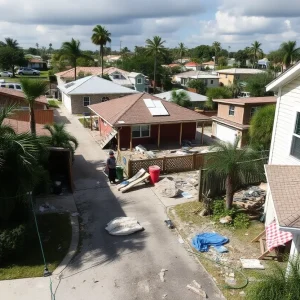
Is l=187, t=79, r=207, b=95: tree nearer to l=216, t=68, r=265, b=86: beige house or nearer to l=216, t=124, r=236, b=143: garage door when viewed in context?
l=216, t=68, r=265, b=86: beige house

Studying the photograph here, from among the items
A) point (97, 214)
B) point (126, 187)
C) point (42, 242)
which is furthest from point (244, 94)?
point (42, 242)

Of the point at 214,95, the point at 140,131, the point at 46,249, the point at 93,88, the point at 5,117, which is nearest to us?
the point at 5,117

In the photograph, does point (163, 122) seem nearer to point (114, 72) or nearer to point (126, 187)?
point (126, 187)

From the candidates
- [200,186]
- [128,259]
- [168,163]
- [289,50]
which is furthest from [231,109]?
[289,50]

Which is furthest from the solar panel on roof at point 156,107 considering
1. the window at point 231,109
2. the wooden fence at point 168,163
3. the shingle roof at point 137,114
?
the window at point 231,109

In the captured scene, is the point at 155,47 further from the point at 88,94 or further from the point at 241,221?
the point at 241,221
